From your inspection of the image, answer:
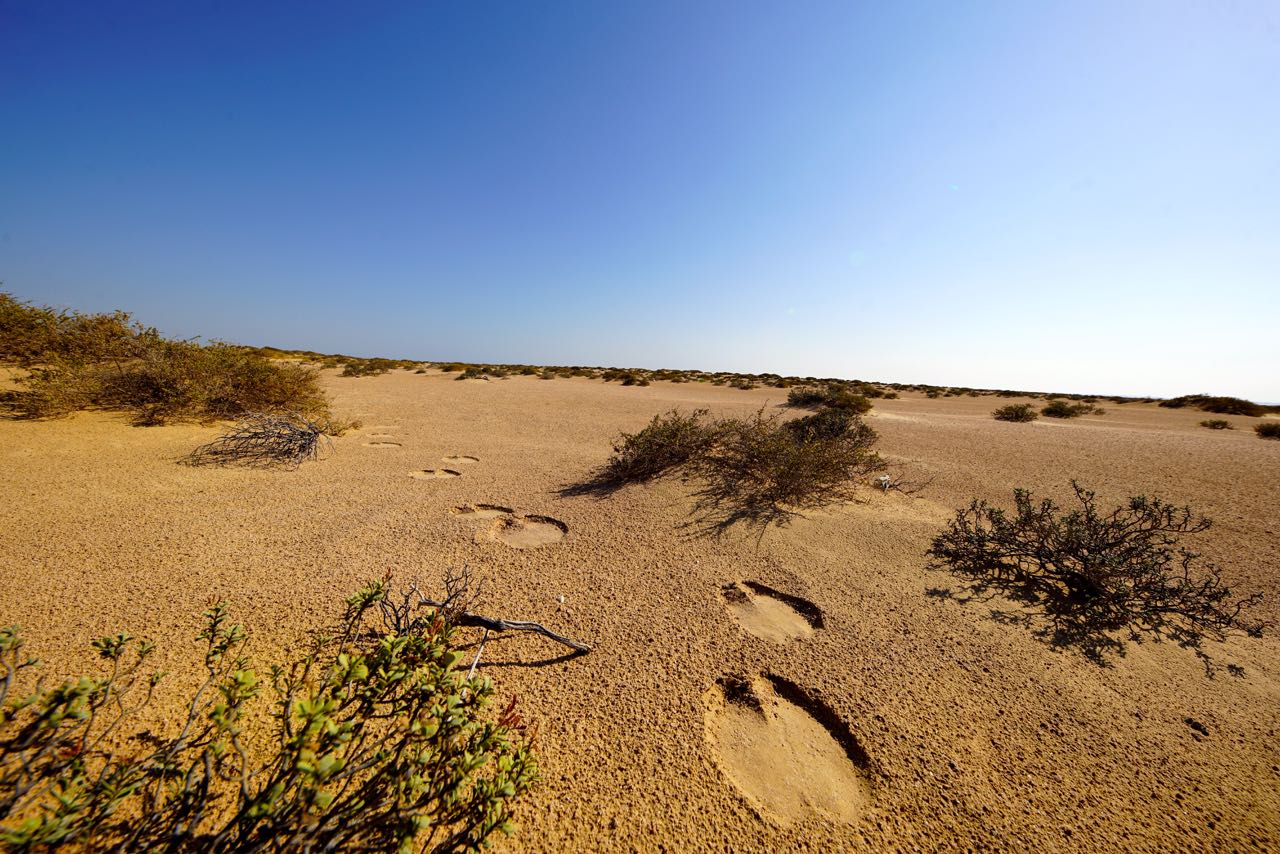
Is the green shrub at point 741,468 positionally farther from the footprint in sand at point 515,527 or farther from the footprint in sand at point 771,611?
the footprint in sand at point 771,611

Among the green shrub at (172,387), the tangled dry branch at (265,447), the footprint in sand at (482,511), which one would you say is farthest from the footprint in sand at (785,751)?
the green shrub at (172,387)

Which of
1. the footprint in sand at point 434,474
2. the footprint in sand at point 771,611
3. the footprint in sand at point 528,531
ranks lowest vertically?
the footprint in sand at point 771,611

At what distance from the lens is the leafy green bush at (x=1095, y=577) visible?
8.02 ft

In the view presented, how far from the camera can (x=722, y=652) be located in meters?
2.18

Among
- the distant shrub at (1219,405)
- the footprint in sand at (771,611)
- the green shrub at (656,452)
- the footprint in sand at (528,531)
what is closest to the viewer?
the footprint in sand at (771,611)

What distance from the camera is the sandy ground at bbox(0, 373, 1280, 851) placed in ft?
4.95

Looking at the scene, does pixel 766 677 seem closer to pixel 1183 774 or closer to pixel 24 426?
pixel 1183 774

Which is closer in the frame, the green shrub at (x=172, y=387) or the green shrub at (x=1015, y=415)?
the green shrub at (x=172, y=387)

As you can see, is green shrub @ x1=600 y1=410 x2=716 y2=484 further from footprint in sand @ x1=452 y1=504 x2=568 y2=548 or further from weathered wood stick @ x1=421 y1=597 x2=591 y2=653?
weathered wood stick @ x1=421 y1=597 x2=591 y2=653

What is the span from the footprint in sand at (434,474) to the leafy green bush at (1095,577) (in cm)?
462

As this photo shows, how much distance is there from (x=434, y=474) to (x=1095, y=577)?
558 centimetres

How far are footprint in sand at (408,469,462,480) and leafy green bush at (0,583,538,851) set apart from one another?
9.50 feet

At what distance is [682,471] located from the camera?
16.2 ft

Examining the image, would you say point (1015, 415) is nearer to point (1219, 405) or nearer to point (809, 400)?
point (809, 400)
